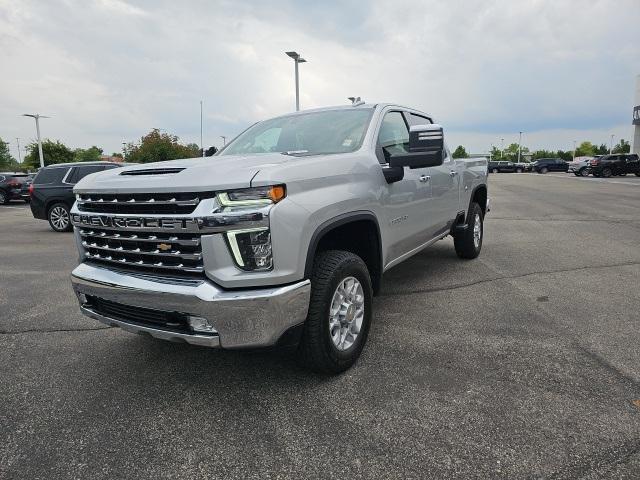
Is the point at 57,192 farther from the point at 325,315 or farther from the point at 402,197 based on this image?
the point at 325,315

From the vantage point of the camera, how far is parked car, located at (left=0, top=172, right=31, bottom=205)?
2002 cm

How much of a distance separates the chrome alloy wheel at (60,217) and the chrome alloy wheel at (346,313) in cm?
1026

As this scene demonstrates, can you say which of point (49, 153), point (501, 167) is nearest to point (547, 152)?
point (501, 167)

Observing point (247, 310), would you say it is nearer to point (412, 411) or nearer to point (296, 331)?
point (296, 331)

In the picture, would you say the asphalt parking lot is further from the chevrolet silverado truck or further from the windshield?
the windshield

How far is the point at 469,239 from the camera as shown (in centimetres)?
643

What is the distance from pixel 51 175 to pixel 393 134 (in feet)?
33.7

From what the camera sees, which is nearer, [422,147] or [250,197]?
[250,197]

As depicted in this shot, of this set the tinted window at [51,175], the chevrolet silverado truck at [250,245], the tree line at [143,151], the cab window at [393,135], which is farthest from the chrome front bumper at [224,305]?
the tree line at [143,151]

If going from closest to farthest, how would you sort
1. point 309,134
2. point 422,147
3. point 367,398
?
point 367,398
point 422,147
point 309,134

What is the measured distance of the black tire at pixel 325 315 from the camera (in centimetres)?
288

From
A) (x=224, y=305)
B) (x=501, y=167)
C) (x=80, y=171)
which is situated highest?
(x=80, y=171)

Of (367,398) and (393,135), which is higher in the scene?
(393,135)

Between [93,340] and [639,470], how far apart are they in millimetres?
3802
